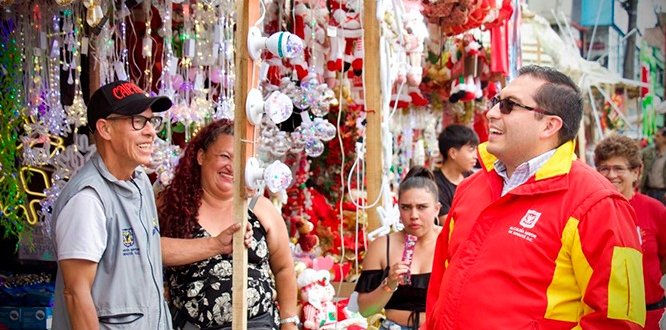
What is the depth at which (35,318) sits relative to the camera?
424 centimetres

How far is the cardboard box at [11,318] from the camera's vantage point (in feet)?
13.9

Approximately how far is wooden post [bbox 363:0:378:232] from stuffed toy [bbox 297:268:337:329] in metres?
0.42

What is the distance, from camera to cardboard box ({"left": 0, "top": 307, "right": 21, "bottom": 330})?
13.9ft

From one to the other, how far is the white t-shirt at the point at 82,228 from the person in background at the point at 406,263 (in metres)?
1.24

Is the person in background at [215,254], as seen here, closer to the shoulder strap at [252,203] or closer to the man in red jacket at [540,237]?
the shoulder strap at [252,203]

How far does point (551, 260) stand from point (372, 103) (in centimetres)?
205

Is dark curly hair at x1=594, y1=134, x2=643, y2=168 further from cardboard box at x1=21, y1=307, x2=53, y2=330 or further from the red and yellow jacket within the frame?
cardboard box at x1=21, y1=307, x2=53, y2=330

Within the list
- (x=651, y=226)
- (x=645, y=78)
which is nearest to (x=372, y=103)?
(x=651, y=226)


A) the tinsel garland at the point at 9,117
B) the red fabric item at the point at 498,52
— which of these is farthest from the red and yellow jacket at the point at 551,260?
the red fabric item at the point at 498,52

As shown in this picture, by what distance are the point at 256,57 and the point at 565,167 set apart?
1070 mm

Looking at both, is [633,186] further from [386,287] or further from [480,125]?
[480,125]

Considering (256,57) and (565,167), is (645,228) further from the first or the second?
(256,57)

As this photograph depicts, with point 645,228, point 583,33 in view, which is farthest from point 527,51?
point 645,228

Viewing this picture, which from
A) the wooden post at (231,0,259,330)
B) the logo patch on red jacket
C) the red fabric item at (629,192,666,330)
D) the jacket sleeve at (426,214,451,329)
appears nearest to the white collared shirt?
the logo patch on red jacket
